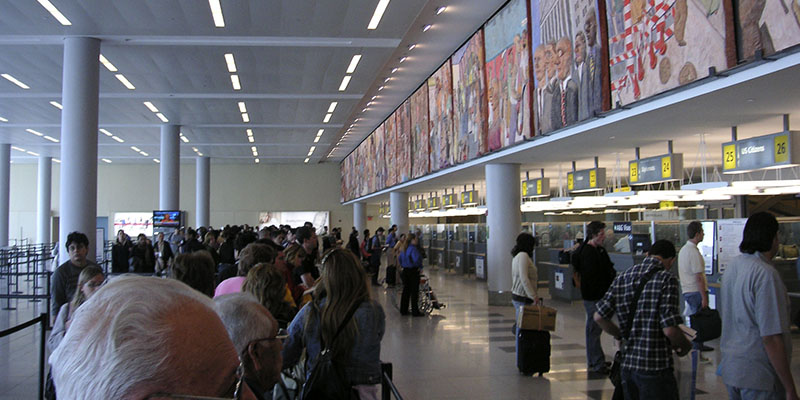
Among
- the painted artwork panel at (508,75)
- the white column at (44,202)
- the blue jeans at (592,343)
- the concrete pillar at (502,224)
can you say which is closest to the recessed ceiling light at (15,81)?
the painted artwork panel at (508,75)

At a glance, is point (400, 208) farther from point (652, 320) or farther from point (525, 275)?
point (652, 320)

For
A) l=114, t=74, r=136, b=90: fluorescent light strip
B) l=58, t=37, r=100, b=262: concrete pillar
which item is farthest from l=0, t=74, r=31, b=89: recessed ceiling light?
l=58, t=37, r=100, b=262: concrete pillar

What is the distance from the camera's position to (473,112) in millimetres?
14570

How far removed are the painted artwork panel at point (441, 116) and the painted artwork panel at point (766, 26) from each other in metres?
10.3

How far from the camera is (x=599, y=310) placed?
4453 millimetres

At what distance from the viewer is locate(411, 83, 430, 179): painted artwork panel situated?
1903cm

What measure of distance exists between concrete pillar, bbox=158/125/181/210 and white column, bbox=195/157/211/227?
8.83 m

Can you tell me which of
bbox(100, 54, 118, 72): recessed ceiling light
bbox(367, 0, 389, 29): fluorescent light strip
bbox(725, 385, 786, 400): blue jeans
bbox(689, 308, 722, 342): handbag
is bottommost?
bbox(725, 385, 786, 400): blue jeans

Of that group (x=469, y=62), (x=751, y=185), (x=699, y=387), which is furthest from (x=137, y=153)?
(x=699, y=387)

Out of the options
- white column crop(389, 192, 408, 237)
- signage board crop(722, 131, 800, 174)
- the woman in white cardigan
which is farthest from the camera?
white column crop(389, 192, 408, 237)

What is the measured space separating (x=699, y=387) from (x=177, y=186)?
2190 cm

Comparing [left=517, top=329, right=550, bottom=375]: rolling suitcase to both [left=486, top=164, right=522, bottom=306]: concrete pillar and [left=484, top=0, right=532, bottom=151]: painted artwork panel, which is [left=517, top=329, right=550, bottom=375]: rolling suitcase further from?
[left=486, top=164, right=522, bottom=306]: concrete pillar

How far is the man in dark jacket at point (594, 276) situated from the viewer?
7586mm

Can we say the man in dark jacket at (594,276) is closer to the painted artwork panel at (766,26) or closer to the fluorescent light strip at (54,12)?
the painted artwork panel at (766,26)
